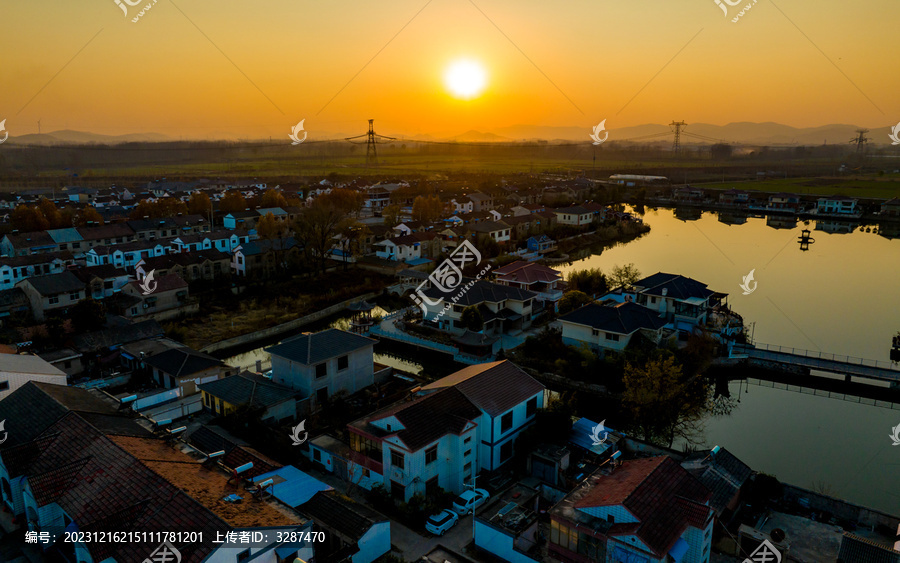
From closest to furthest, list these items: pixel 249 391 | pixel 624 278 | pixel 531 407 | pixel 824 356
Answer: pixel 531 407
pixel 249 391
pixel 824 356
pixel 624 278

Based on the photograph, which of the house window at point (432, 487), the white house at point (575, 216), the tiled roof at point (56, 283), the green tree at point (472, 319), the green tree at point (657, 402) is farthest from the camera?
the white house at point (575, 216)

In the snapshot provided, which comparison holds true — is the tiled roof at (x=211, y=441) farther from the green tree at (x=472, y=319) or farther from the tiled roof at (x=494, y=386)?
the green tree at (x=472, y=319)

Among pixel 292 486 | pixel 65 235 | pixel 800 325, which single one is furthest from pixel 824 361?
pixel 65 235

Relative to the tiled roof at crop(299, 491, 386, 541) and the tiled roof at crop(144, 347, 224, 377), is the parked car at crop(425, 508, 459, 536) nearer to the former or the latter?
the tiled roof at crop(299, 491, 386, 541)

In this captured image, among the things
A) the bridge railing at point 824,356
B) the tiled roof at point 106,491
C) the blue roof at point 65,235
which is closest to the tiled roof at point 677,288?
the bridge railing at point 824,356

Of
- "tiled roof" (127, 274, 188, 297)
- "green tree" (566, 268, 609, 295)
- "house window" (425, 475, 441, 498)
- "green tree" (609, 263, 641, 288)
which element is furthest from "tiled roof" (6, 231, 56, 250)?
"green tree" (609, 263, 641, 288)

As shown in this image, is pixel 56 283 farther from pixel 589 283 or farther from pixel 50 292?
pixel 589 283

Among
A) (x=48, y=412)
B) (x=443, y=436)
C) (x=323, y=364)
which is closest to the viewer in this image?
(x=48, y=412)
